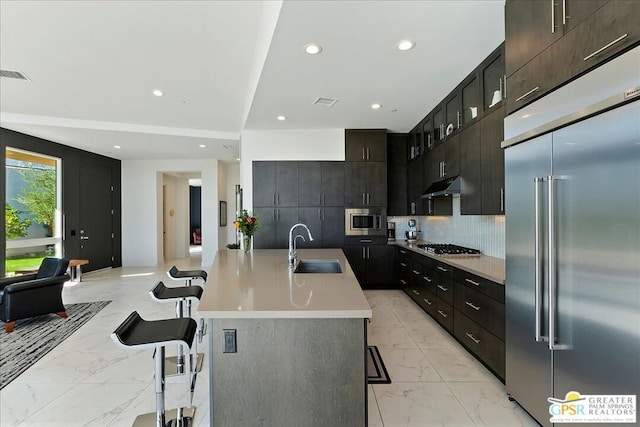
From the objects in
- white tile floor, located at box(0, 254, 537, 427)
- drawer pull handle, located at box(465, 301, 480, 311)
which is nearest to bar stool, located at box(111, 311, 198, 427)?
white tile floor, located at box(0, 254, 537, 427)

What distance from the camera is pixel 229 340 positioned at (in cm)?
164

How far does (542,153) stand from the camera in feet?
6.09

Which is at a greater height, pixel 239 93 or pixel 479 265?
pixel 239 93

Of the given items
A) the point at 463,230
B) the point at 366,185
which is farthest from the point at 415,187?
the point at 463,230

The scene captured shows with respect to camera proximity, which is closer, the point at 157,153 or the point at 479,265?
the point at 479,265

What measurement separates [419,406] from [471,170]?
2.27 m

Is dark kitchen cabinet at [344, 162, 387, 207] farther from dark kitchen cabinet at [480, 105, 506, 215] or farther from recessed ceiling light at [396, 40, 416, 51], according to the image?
recessed ceiling light at [396, 40, 416, 51]

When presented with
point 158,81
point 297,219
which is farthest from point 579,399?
point 158,81

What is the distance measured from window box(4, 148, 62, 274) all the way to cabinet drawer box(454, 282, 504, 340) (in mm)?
7126

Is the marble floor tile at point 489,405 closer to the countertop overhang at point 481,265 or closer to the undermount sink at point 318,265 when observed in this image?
the countertop overhang at point 481,265

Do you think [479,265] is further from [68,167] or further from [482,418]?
[68,167]

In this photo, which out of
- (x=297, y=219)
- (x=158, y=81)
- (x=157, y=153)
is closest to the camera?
(x=158, y=81)

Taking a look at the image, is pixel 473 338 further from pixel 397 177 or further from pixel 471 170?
pixel 397 177

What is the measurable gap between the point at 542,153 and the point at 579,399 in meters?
1.31
